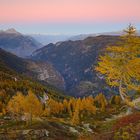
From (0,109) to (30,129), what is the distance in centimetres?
12856

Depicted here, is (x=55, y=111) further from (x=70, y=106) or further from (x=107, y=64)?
(x=107, y=64)

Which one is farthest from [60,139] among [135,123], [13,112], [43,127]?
[13,112]

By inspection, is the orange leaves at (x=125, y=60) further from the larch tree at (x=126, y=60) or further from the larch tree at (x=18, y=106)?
the larch tree at (x=18, y=106)

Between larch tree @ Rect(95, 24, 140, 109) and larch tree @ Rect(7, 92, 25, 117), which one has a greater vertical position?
larch tree @ Rect(95, 24, 140, 109)

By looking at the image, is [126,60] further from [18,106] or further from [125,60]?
[18,106]

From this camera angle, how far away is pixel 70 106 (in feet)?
610

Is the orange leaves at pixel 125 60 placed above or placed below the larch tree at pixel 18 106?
above

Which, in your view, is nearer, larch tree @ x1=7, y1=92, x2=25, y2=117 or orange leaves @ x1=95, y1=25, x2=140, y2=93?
orange leaves @ x1=95, y1=25, x2=140, y2=93

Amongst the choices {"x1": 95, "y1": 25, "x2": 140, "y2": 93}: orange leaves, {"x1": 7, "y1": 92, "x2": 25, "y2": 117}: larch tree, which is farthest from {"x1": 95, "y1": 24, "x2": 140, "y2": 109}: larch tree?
{"x1": 7, "y1": 92, "x2": 25, "y2": 117}: larch tree

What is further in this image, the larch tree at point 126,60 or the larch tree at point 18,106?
the larch tree at point 18,106

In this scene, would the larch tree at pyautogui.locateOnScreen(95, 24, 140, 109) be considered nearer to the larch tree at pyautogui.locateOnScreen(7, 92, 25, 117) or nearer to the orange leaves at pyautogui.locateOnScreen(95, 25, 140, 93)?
the orange leaves at pyautogui.locateOnScreen(95, 25, 140, 93)

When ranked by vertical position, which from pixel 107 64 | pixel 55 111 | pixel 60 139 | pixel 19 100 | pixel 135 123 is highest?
Answer: pixel 107 64

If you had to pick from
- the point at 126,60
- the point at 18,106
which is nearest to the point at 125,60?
the point at 126,60

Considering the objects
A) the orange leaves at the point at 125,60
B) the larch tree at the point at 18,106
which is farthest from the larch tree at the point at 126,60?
the larch tree at the point at 18,106
